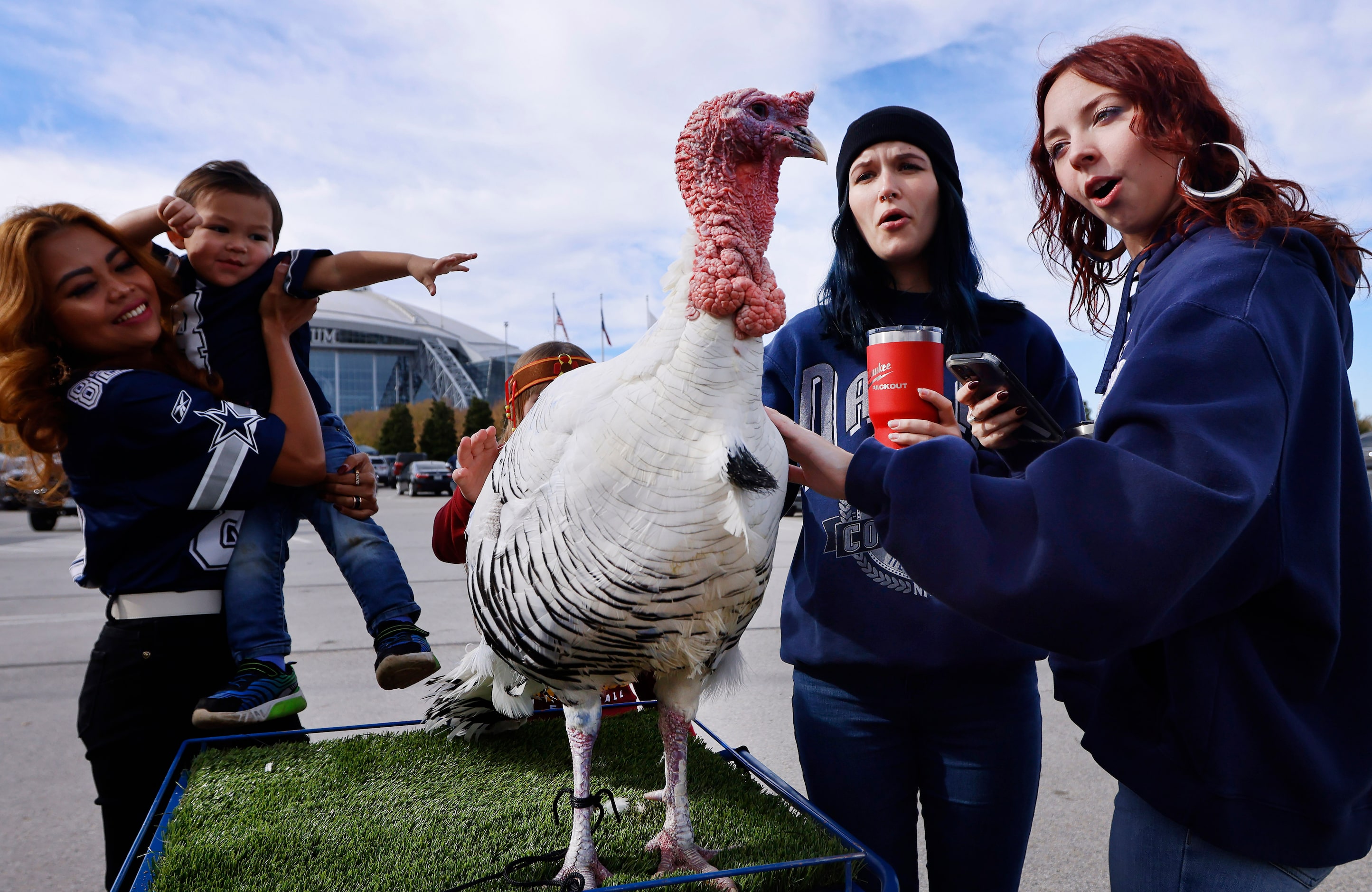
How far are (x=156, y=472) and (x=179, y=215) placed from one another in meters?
0.64

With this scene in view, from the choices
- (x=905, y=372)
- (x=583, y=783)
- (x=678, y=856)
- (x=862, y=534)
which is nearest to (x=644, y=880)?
(x=678, y=856)

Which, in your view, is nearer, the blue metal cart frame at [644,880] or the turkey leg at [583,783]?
the blue metal cart frame at [644,880]

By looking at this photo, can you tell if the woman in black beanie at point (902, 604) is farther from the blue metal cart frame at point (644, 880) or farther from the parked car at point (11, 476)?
the parked car at point (11, 476)

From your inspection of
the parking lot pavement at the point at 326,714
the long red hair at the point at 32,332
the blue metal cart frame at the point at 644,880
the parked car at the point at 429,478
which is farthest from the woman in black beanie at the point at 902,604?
the parked car at the point at 429,478

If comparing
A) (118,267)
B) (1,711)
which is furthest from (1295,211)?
(1,711)

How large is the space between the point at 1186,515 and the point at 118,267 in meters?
2.17

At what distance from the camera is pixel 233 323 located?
81.0 inches

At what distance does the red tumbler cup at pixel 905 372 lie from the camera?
1534 mm

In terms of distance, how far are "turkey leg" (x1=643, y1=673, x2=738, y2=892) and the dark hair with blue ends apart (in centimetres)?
94

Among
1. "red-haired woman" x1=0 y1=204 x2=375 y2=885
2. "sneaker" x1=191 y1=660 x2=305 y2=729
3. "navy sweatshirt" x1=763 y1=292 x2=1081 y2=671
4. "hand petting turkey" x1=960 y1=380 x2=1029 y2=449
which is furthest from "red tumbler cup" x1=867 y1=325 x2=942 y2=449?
"sneaker" x1=191 y1=660 x2=305 y2=729

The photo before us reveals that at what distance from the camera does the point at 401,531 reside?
14992mm

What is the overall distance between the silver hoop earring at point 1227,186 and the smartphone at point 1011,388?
1.30 ft

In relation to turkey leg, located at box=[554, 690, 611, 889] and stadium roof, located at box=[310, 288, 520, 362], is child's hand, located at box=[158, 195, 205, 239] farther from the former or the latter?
stadium roof, located at box=[310, 288, 520, 362]

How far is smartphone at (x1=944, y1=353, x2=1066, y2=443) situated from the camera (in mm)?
1468
